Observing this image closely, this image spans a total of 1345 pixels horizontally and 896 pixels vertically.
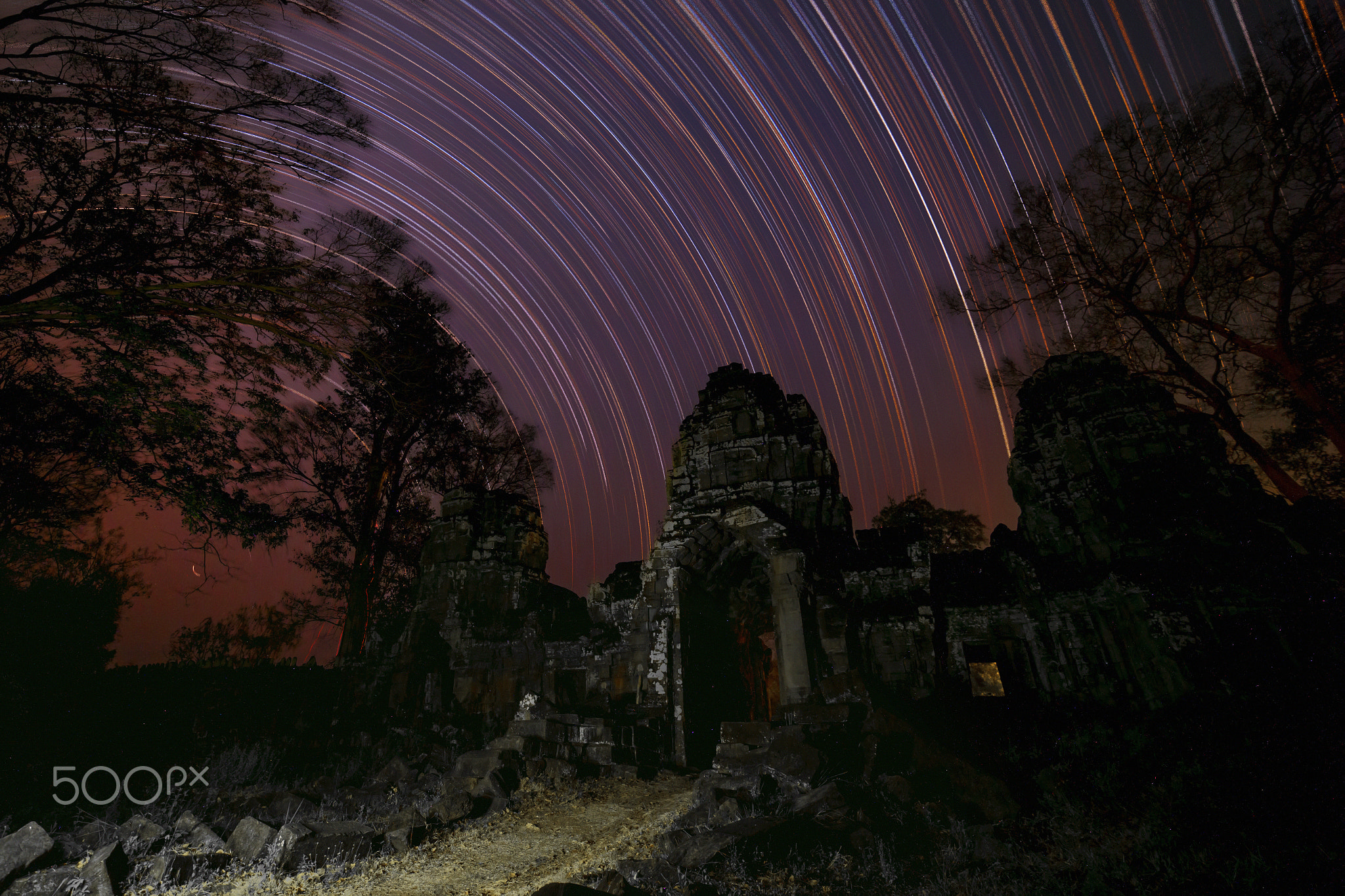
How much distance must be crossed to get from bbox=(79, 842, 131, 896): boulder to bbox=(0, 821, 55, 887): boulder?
424 millimetres

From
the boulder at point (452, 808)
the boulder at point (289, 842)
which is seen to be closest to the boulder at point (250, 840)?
the boulder at point (289, 842)

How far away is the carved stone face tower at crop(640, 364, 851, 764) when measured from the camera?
41.8 feet

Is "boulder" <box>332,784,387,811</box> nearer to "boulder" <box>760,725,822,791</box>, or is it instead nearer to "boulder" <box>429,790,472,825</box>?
"boulder" <box>429,790,472,825</box>

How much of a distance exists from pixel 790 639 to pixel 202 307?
12.4 m

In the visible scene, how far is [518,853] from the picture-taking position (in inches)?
261

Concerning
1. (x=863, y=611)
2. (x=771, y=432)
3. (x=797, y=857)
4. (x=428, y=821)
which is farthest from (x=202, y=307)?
(x=863, y=611)

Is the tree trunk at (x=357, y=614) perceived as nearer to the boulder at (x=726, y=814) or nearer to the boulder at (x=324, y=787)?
the boulder at (x=324, y=787)

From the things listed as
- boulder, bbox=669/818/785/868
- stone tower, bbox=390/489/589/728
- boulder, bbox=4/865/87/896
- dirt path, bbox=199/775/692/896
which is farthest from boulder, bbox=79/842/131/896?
stone tower, bbox=390/489/589/728

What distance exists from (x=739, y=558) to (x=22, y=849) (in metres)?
12.1

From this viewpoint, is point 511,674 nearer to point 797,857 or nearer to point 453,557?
point 453,557

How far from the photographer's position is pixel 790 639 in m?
12.6

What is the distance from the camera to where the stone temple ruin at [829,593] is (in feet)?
35.4

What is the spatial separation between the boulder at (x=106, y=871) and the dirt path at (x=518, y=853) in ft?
2.42

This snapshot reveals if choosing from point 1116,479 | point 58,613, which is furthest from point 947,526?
point 58,613
